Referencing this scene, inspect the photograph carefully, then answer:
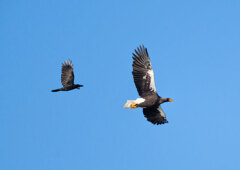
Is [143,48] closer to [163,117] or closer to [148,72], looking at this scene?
[148,72]

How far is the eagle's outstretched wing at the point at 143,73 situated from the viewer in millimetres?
18219

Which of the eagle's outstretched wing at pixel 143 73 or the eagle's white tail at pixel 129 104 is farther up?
the eagle's outstretched wing at pixel 143 73

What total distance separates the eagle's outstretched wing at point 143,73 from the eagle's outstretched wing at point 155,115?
1.39 m

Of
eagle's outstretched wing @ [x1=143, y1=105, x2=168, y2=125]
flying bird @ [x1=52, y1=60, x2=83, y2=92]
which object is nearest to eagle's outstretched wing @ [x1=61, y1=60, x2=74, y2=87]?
flying bird @ [x1=52, y1=60, x2=83, y2=92]

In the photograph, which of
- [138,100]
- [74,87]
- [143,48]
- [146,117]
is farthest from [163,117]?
[74,87]

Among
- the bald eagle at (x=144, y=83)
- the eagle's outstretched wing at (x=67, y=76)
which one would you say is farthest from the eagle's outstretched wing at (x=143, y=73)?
the eagle's outstretched wing at (x=67, y=76)

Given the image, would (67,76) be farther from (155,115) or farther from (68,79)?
(155,115)

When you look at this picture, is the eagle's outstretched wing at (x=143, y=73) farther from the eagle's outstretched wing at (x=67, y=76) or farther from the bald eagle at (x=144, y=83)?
the eagle's outstretched wing at (x=67, y=76)

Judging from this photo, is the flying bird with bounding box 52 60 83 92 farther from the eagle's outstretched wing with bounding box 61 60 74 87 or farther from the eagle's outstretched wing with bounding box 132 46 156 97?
the eagle's outstretched wing with bounding box 132 46 156 97

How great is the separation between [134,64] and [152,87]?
4.52 ft

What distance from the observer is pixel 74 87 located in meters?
23.9

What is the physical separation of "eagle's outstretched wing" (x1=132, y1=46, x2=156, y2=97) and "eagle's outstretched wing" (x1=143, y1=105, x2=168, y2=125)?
139 centimetres

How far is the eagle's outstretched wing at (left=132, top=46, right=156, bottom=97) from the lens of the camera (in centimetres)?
1822

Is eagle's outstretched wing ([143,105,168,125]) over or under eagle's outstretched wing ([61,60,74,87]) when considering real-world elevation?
under
